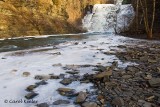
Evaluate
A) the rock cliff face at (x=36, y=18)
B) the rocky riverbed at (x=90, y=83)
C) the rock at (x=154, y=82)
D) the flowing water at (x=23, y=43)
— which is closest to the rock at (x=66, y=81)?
the rocky riverbed at (x=90, y=83)

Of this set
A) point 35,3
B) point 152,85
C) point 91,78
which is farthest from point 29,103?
point 35,3

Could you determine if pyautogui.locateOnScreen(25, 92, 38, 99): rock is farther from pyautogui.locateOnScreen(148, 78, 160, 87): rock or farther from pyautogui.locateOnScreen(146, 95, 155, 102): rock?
pyautogui.locateOnScreen(148, 78, 160, 87): rock

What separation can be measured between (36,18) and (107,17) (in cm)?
843

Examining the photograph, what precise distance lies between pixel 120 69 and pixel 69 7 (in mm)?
20485

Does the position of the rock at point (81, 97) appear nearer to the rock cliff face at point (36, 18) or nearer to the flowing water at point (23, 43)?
the flowing water at point (23, 43)

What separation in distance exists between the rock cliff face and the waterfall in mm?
1667

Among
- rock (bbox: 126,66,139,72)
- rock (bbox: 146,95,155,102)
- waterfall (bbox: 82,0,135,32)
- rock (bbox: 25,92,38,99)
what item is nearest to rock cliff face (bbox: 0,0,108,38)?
waterfall (bbox: 82,0,135,32)

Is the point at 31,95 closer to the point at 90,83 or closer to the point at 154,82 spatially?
the point at 90,83

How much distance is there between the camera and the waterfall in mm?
26316

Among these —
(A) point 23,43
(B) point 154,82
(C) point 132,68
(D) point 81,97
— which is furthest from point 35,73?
(A) point 23,43

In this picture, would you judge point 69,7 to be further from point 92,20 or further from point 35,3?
point 35,3

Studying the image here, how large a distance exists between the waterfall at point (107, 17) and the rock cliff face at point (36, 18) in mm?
1667

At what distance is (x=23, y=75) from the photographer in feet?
22.9

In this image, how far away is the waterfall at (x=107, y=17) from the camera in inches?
1036
